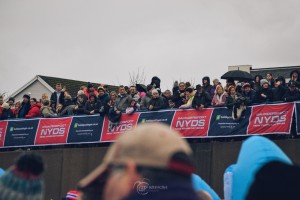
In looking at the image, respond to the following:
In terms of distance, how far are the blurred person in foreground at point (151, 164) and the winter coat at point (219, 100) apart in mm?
14394

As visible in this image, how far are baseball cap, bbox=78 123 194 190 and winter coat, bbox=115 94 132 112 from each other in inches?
645

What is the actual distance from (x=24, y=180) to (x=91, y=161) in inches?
666

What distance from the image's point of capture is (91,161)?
64.9 feet

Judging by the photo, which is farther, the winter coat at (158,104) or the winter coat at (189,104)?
the winter coat at (158,104)

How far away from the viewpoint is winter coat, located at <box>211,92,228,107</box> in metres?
16.7

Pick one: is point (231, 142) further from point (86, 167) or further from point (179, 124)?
point (86, 167)

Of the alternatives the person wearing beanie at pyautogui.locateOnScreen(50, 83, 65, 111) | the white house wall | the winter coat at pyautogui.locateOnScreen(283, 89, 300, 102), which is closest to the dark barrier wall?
the winter coat at pyautogui.locateOnScreen(283, 89, 300, 102)

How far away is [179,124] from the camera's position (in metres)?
17.5

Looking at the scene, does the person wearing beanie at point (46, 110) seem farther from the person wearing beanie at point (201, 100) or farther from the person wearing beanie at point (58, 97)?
the person wearing beanie at point (201, 100)

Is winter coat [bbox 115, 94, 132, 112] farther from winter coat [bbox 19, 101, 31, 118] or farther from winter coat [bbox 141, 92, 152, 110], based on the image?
winter coat [bbox 19, 101, 31, 118]

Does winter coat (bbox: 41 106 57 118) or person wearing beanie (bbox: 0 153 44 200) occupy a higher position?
person wearing beanie (bbox: 0 153 44 200)

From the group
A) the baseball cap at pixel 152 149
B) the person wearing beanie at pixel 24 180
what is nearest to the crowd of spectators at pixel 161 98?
the person wearing beanie at pixel 24 180

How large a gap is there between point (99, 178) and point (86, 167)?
1768cm

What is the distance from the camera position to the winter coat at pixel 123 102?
61.7ft
